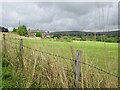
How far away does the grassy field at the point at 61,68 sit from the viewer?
4.96 m

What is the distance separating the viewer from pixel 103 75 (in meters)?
4.89

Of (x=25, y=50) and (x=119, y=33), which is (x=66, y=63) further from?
(x=25, y=50)

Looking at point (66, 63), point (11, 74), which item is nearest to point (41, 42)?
point (11, 74)

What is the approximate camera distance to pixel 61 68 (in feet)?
17.4

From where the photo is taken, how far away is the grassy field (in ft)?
16.3

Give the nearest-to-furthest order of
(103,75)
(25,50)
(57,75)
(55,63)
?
(103,75) < (57,75) < (55,63) < (25,50)

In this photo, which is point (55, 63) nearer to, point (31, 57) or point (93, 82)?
point (93, 82)

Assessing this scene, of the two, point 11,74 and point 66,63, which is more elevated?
point 66,63

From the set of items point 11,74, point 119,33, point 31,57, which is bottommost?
point 11,74

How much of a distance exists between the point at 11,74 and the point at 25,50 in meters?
1.39

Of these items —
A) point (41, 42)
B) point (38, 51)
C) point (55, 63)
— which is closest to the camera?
point (55, 63)

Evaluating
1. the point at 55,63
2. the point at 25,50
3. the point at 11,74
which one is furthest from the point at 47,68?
the point at 25,50

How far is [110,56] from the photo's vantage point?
578cm

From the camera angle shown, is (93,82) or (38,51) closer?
(93,82)
